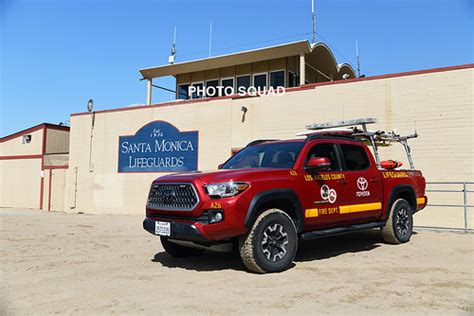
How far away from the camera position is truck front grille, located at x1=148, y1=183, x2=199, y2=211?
5562 millimetres

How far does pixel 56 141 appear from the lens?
2344cm

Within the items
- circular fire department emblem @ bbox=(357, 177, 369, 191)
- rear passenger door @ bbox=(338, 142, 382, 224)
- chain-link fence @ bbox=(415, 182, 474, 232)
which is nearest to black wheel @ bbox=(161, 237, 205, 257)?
rear passenger door @ bbox=(338, 142, 382, 224)

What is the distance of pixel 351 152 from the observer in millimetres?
7328

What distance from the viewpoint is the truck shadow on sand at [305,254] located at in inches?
247

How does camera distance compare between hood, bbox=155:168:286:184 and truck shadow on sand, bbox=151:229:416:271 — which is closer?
hood, bbox=155:168:286:184

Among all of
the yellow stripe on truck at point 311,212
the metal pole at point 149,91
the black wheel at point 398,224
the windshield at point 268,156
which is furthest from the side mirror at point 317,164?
the metal pole at point 149,91

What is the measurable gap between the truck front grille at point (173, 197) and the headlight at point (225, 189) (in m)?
0.22

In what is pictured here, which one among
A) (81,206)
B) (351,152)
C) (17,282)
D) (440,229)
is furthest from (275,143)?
(81,206)

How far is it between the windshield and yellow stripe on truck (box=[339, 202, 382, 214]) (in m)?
1.21

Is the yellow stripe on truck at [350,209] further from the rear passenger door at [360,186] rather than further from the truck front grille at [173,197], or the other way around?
the truck front grille at [173,197]

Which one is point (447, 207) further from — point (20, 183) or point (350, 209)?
point (20, 183)

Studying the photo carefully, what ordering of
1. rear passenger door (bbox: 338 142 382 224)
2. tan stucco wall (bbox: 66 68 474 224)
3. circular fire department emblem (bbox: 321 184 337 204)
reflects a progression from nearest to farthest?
1. circular fire department emblem (bbox: 321 184 337 204)
2. rear passenger door (bbox: 338 142 382 224)
3. tan stucco wall (bbox: 66 68 474 224)

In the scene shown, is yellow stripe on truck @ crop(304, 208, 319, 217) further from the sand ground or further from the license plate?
the license plate

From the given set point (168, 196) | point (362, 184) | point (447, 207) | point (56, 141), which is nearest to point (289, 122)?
point (447, 207)
